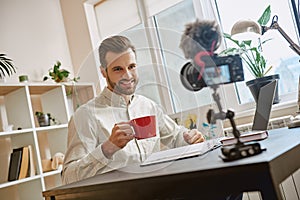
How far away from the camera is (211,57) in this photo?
33.1 inches

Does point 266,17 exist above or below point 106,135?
above

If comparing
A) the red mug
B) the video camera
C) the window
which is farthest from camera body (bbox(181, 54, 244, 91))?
the window

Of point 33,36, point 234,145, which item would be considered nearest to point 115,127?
point 234,145

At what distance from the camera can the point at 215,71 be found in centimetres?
84

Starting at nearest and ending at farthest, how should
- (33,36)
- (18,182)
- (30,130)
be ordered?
1. (18,182)
2. (30,130)
3. (33,36)

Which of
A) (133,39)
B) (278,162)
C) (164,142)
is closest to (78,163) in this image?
(164,142)

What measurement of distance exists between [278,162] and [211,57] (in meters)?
0.28

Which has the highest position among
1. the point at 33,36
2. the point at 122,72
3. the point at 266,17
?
the point at 33,36

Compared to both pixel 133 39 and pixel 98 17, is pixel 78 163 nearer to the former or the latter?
pixel 133 39

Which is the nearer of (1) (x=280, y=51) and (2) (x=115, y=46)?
(2) (x=115, y=46)

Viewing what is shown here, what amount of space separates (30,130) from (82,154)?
1.19 metres

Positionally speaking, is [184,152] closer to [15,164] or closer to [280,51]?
[280,51]

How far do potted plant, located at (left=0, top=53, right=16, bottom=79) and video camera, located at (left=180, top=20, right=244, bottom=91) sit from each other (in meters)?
1.98

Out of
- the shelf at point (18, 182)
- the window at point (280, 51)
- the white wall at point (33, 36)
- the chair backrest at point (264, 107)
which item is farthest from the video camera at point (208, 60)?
the white wall at point (33, 36)
